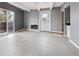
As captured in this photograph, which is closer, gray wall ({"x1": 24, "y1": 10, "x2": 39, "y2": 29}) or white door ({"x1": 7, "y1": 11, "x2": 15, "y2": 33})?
white door ({"x1": 7, "y1": 11, "x2": 15, "y2": 33})

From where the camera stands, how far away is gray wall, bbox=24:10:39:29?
15.1m

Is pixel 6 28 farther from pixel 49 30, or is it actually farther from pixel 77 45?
pixel 77 45

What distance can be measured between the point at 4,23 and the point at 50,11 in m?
5.46

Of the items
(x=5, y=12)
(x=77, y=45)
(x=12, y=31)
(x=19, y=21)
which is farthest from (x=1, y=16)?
(x=77, y=45)

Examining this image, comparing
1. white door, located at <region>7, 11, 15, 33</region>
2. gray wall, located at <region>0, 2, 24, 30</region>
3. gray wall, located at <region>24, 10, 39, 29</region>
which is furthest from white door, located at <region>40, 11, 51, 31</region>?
white door, located at <region>7, 11, 15, 33</region>

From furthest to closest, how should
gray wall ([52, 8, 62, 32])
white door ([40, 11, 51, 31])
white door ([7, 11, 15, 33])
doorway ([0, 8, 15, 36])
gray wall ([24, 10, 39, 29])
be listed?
1. gray wall ([24, 10, 39, 29])
2. white door ([40, 11, 51, 31])
3. gray wall ([52, 8, 62, 32])
4. white door ([7, 11, 15, 33])
5. doorway ([0, 8, 15, 36])

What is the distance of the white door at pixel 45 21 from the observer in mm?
14141

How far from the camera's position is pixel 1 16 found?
10.6 meters

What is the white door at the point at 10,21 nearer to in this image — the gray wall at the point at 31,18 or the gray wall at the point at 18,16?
the gray wall at the point at 18,16

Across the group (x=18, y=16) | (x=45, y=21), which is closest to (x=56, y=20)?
(x=45, y=21)

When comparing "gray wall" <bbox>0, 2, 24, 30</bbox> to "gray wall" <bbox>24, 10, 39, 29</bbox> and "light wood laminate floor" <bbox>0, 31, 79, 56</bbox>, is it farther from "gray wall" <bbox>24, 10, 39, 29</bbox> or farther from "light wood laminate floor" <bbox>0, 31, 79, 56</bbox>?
"light wood laminate floor" <bbox>0, 31, 79, 56</bbox>

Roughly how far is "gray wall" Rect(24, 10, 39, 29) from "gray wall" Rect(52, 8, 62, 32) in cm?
226

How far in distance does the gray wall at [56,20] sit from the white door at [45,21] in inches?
23.8

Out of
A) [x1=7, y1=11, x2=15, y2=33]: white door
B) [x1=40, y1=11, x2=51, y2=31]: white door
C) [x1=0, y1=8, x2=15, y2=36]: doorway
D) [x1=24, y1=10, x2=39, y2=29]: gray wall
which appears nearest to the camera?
[x1=0, y1=8, x2=15, y2=36]: doorway
